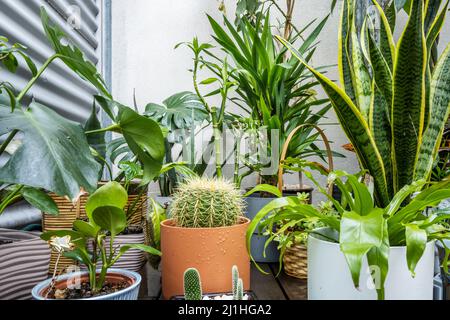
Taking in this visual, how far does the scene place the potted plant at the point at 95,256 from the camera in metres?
0.63

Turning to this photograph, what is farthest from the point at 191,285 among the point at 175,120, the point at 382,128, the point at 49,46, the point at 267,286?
the point at 49,46

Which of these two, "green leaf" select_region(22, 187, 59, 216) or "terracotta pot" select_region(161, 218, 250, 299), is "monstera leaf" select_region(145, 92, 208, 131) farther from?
"green leaf" select_region(22, 187, 59, 216)

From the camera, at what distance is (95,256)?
0.73 m

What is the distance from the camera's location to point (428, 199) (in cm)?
60

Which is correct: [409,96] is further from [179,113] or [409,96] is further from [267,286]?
[179,113]

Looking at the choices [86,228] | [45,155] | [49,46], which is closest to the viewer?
[45,155]

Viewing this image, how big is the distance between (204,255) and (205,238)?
1.4 inches

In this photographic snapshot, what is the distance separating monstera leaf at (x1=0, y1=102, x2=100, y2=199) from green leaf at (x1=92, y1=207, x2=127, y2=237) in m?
0.13

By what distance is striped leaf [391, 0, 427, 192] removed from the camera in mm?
693
